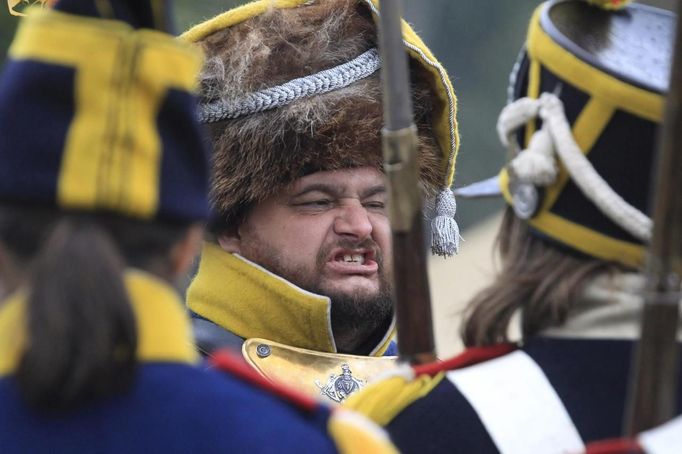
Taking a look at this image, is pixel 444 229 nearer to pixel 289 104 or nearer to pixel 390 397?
pixel 289 104

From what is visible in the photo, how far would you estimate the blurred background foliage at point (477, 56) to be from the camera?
9.06 meters

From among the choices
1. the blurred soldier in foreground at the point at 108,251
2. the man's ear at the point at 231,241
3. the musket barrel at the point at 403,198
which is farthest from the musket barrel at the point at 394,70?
the man's ear at the point at 231,241

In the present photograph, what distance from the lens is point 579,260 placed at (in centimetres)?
209

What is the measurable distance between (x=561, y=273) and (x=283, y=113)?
1380mm

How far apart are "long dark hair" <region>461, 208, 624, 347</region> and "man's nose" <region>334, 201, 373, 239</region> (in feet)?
3.69

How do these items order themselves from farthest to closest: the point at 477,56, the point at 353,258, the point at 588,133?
the point at 477,56, the point at 353,258, the point at 588,133

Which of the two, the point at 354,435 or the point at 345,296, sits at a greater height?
the point at 354,435

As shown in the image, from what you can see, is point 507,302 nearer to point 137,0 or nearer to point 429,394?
point 429,394

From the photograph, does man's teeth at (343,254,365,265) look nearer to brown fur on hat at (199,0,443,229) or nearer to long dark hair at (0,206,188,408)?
brown fur on hat at (199,0,443,229)

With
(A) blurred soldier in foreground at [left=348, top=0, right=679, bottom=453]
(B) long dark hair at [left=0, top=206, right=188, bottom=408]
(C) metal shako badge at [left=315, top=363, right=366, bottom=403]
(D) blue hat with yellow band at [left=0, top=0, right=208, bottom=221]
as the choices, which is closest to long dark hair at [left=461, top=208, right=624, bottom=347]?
(A) blurred soldier in foreground at [left=348, top=0, right=679, bottom=453]

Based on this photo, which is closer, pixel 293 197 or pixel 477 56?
pixel 293 197

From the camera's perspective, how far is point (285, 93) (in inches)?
132

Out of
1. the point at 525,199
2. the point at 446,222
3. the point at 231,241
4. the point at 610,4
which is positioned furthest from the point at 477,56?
the point at 525,199

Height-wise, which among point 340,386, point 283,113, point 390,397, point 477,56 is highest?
point 390,397
